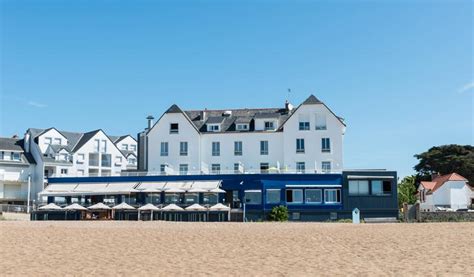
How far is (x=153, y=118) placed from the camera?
62125mm

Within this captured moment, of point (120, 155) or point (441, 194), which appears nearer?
point (441, 194)

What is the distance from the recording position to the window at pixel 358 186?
4775cm

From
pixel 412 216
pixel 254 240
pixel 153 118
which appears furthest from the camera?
pixel 153 118

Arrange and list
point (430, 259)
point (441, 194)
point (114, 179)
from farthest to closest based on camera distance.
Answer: point (441, 194), point (114, 179), point (430, 259)

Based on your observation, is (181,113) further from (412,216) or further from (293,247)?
(293,247)

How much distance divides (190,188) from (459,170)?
49854 millimetres

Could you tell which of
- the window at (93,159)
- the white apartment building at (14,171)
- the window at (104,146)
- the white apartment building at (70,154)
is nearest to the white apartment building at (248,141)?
the white apartment building at (70,154)

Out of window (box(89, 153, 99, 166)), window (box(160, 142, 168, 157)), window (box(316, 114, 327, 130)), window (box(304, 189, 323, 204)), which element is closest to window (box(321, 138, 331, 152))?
window (box(316, 114, 327, 130))

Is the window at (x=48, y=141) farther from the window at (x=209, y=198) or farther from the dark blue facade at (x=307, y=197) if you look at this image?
the dark blue facade at (x=307, y=197)

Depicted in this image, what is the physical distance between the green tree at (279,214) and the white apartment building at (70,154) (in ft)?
89.8

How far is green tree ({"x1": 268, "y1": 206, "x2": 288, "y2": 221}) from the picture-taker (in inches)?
1735

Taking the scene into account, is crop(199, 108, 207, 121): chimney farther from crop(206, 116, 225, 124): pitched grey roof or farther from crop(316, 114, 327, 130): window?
crop(316, 114, 327, 130): window

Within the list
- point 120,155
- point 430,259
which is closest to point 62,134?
point 120,155

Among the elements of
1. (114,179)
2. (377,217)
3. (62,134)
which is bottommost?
(377,217)
